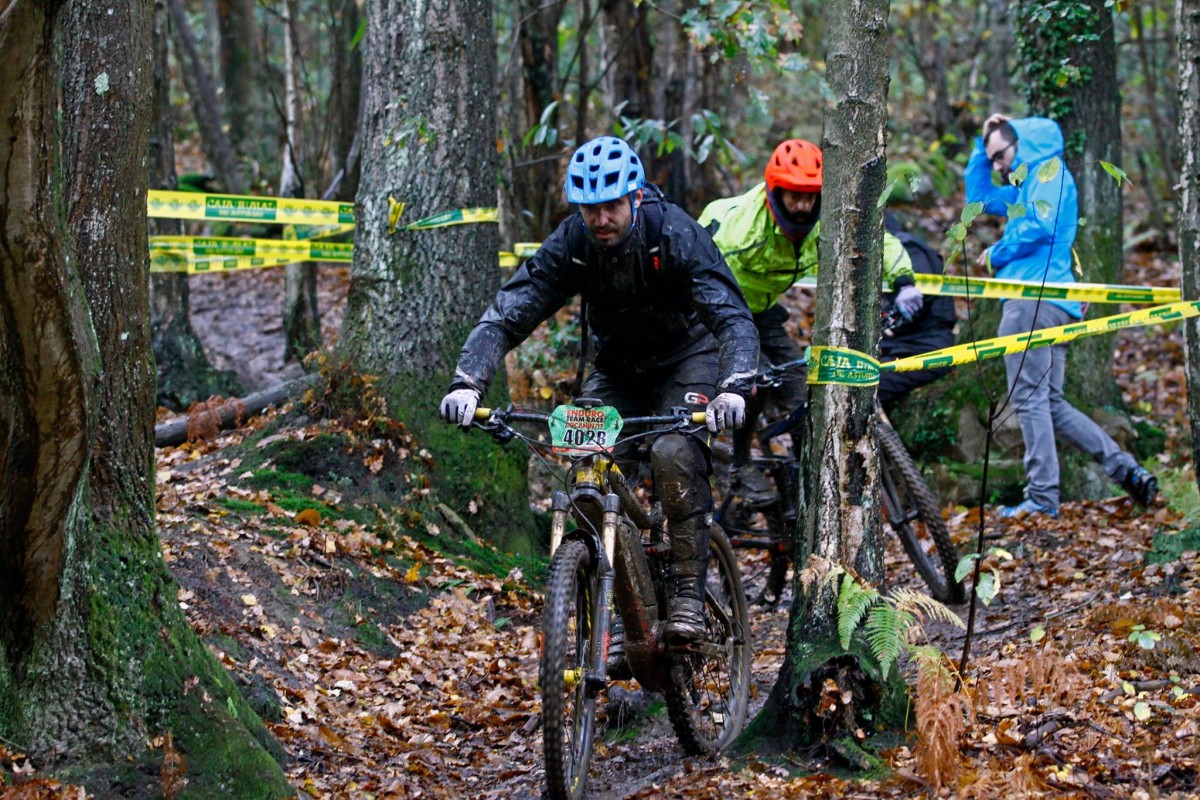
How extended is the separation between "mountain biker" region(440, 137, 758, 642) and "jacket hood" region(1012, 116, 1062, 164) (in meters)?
3.78

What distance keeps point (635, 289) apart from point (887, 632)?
1.93 meters

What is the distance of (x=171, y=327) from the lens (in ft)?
36.2

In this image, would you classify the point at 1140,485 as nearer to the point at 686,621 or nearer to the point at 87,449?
the point at 686,621

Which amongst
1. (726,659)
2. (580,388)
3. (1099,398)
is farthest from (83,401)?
(1099,398)

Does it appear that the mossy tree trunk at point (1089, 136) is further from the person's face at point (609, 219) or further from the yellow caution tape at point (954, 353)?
the person's face at point (609, 219)

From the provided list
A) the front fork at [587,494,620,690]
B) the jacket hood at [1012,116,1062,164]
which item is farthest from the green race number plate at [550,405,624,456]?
the jacket hood at [1012,116,1062,164]

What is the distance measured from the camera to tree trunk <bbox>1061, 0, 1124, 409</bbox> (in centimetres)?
1003

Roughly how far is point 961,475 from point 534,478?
356 cm

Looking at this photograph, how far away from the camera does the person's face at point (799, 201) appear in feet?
22.7

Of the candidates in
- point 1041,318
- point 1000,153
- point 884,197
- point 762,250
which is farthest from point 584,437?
point 1000,153

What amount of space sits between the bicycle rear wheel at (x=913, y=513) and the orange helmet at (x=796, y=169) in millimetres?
1559

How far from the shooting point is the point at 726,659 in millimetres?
5820

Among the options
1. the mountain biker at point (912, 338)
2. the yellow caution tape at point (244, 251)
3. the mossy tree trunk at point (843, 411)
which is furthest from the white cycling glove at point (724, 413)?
the yellow caution tape at point (244, 251)

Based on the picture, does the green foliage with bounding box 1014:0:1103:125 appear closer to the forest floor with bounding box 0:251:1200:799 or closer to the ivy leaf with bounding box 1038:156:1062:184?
the forest floor with bounding box 0:251:1200:799
